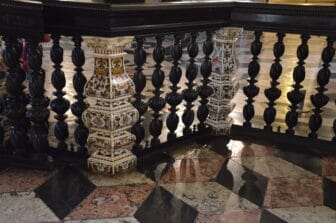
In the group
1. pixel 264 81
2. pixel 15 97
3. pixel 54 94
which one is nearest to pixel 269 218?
pixel 54 94

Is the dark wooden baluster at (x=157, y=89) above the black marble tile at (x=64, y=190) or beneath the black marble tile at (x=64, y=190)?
above

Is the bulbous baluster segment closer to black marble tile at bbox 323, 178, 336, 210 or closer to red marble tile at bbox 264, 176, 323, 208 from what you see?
red marble tile at bbox 264, 176, 323, 208

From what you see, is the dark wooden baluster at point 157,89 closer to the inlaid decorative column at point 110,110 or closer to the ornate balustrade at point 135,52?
the ornate balustrade at point 135,52

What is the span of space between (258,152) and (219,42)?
720mm

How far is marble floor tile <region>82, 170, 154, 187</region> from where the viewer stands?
1.89 metres

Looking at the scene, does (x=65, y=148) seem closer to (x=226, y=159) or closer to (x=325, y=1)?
(x=226, y=159)

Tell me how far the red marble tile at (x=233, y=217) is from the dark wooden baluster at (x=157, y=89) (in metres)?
0.69

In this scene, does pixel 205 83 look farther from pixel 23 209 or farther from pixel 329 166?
pixel 23 209

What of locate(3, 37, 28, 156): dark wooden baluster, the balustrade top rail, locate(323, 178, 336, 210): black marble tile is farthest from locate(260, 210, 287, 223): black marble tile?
locate(3, 37, 28, 156): dark wooden baluster

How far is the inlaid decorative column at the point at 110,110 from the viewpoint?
5.95 feet

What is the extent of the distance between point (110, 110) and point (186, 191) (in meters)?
0.53

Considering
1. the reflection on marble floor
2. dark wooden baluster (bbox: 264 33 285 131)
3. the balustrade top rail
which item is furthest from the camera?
the reflection on marble floor

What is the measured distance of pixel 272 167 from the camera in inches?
82.8

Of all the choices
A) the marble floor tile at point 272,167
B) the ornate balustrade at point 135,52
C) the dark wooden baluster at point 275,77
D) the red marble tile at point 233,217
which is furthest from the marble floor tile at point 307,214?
the dark wooden baluster at point 275,77
